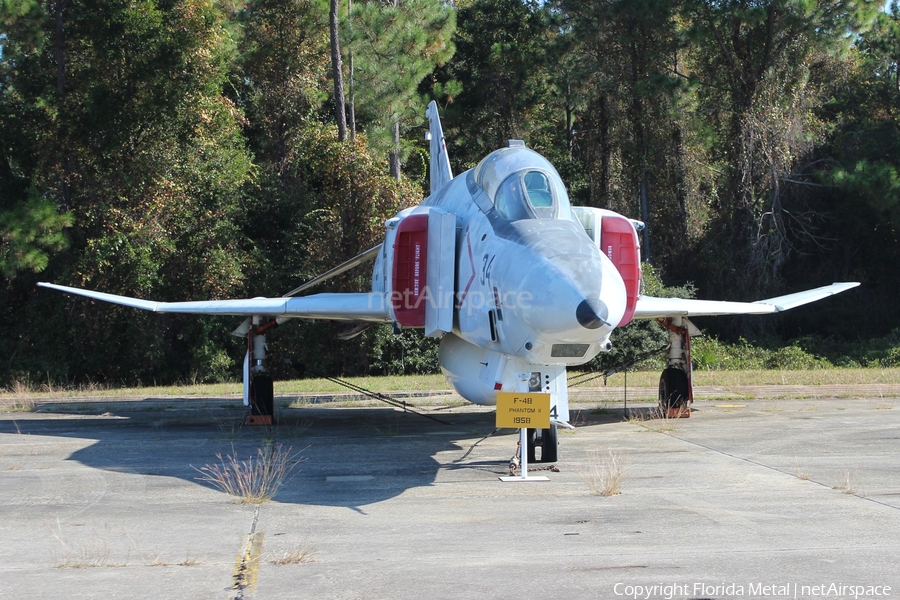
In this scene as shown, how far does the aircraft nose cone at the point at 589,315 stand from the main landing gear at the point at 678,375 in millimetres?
7481

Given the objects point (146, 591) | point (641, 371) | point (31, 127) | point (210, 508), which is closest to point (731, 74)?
point (641, 371)

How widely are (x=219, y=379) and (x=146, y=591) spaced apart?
21.4 meters

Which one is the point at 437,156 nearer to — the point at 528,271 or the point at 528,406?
the point at 528,406

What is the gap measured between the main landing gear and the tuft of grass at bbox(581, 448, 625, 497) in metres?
4.68

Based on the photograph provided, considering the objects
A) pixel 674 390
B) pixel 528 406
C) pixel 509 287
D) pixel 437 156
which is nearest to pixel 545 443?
pixel 528 406

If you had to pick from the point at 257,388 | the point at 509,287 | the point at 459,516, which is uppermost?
the point at 509,287

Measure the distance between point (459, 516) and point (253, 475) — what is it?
259cm

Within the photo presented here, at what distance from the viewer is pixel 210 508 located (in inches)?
311

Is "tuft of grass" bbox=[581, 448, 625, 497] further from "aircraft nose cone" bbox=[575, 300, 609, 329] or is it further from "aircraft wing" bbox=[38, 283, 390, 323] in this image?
"aircraft wing" bbox=[38, 283, 390, 323]

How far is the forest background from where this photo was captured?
2492 centimetres

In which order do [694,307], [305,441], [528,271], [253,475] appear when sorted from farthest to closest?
[694,307] → [305,441] → [253,475] → [528,271]

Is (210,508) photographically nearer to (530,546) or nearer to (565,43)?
(530,546)

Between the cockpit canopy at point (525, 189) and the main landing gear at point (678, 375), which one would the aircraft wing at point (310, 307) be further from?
the main landing gear at point (678, 375)

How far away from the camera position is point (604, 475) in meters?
8.69
